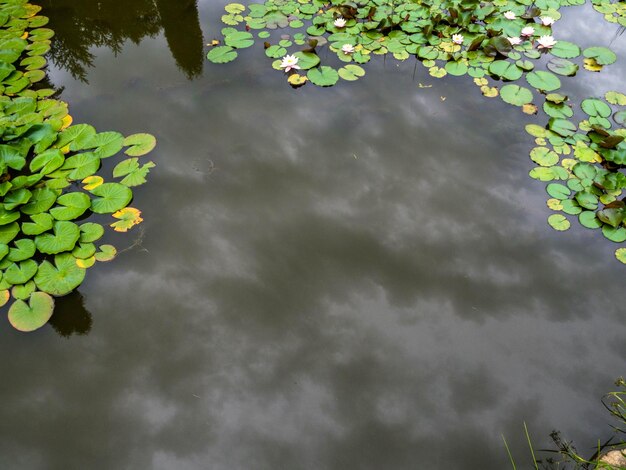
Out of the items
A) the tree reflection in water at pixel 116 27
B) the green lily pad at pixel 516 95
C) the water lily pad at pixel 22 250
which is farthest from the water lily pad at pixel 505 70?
the water lily pad at pixel 22 250

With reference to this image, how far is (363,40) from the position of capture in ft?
15.1

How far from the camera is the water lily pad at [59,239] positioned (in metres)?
2.93

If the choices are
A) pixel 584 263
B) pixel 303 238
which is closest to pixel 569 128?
pixel 584 263

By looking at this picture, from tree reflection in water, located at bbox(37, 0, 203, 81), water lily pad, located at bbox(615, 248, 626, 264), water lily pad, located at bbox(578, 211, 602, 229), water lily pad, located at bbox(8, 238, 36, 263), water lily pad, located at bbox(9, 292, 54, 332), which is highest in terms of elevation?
tree reflection in water, located at bbox(37, 0, 203, 81)

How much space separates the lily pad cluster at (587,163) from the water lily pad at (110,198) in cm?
314

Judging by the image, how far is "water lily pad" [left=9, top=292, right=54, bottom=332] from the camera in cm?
267

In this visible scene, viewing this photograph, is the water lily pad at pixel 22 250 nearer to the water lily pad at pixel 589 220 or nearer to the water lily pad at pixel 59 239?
the water lily pad at pixel 59 239

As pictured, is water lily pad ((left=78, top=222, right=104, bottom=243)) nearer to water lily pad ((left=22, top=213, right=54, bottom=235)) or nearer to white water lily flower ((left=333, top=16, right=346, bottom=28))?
water lily pad ((left=22, top=213, right=54, bottom=235))

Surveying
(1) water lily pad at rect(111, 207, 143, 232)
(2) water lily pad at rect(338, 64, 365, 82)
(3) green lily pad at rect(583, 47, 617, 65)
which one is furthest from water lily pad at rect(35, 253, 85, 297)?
(3) green lily pad at rect(583, 47, 617, 65)

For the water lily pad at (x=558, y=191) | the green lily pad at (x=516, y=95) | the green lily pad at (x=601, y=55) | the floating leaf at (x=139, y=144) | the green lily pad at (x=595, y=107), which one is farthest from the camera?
the green lily pad at (x=601, y=55)

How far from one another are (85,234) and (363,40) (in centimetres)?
331

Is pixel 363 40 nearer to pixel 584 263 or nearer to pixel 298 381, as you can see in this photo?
pixel 584 263

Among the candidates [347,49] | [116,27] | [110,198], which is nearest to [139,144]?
[110,198]

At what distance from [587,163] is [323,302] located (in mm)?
2443
